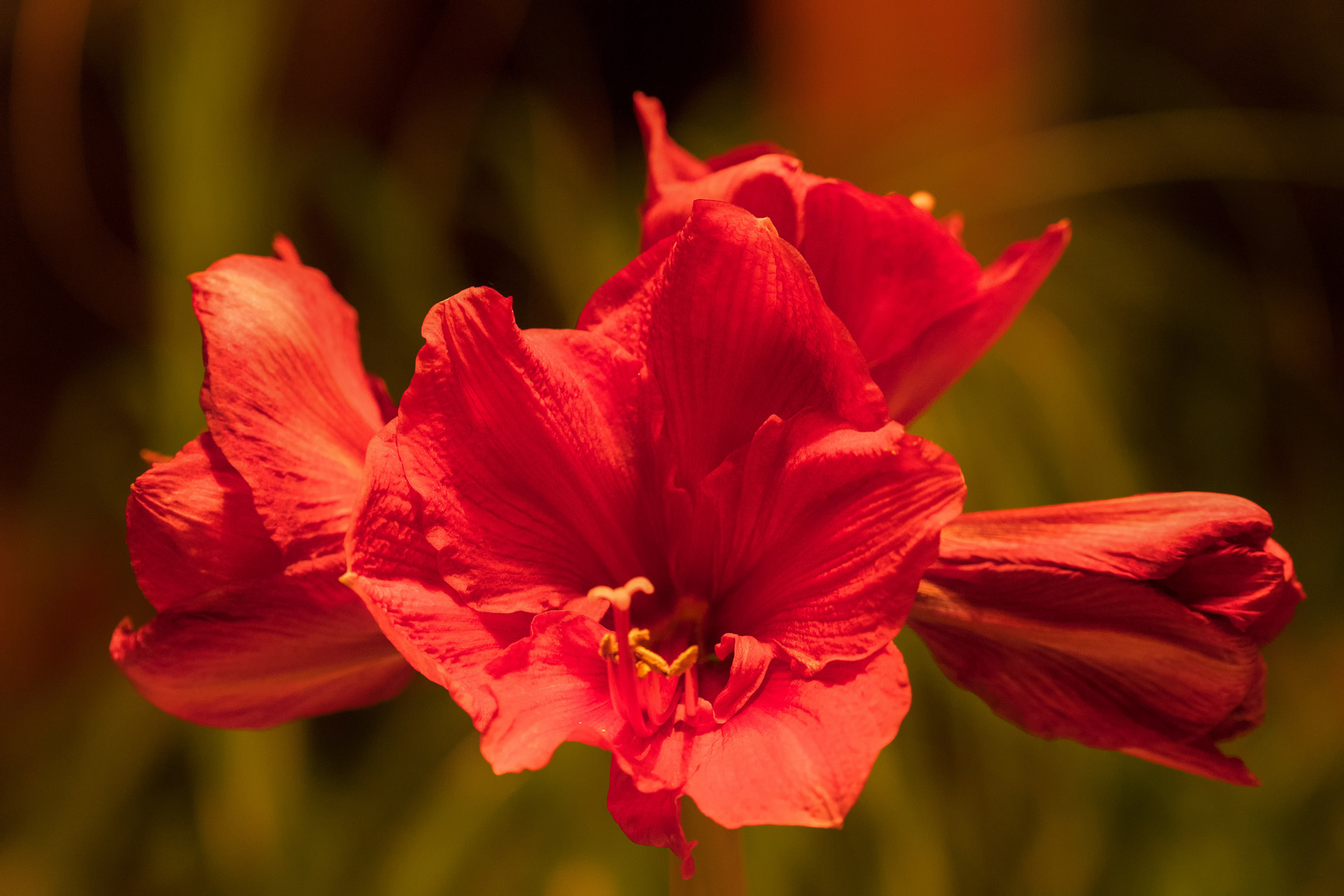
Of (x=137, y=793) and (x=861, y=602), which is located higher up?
(x=861, y=602)

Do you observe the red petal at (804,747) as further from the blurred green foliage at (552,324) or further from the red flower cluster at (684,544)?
the blurred green foliage at (552,324)

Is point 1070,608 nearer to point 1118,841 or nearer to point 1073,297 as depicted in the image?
point 1118,841

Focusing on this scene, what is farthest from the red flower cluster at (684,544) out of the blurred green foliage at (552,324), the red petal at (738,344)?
the blurred green foliage at (552,324)

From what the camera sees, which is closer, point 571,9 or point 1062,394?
point 1062,394

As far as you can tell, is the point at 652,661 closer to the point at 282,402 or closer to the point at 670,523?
the point at 670,523

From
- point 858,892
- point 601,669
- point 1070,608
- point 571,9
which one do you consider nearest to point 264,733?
point 858,892

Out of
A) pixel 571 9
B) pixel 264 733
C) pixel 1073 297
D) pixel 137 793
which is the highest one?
pixel 571 9

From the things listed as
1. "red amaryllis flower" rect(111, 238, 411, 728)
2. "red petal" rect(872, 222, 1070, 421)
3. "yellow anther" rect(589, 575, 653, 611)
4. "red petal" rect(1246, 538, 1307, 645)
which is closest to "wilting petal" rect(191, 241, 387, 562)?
"red amaryllis flower" rect(111, 238, 411, 728)

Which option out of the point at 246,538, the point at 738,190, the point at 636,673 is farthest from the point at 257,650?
the point at 738,190
